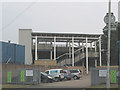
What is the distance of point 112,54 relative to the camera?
190 ft

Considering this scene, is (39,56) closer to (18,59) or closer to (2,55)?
(18,59)

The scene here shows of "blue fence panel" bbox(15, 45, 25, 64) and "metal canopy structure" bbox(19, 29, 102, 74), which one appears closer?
"blue fence panel" bbox(15, 45, 25, 64)

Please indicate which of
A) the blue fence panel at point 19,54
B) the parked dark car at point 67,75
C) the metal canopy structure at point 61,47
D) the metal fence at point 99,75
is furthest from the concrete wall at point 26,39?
the metal fence at point 99,75

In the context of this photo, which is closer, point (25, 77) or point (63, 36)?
point (25, 77)

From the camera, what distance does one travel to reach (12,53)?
38.4 m

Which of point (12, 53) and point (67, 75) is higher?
point (12, 53)

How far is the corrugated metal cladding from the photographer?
3528 cm

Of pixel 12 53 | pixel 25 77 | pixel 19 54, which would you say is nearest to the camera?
pixel 25 77

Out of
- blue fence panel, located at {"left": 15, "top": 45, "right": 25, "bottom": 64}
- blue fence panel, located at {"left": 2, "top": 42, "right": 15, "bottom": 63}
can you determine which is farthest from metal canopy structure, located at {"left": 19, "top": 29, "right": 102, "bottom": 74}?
blue fence panel, located at {"left": 2, "top": 42, "right": 15, "bottom": 63}

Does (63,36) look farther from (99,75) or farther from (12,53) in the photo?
(99,75)

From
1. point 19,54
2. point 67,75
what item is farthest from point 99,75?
point 19,54

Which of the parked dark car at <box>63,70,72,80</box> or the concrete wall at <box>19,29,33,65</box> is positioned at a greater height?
the concrete wall at <box>19,29,33,65</box>

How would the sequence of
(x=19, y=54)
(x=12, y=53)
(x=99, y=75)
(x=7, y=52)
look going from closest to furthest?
1. (x=99, y=75)
2. (x=7, y=52)
3. (x=12, y=53)
4. (x=19, y=54)

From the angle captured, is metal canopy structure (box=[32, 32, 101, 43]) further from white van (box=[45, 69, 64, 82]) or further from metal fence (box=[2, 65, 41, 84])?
metal fence (box=[2, 65, 41, 84])
